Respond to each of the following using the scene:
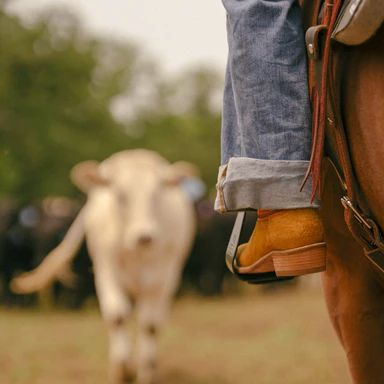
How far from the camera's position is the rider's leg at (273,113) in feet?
6.05

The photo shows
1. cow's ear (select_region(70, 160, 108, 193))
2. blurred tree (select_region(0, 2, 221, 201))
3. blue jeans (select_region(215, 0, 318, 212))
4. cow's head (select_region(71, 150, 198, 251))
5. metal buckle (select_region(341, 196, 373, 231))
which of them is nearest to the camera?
metal buckle (select_region(341, 196, 373, 231))

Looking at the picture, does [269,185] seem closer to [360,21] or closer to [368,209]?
[368,209]

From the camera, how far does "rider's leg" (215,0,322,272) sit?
184cm

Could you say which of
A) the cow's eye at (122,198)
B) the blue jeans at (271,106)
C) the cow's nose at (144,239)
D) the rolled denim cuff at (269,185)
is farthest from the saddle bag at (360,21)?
the cow's eye at (122,198)

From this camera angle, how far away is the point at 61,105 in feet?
111

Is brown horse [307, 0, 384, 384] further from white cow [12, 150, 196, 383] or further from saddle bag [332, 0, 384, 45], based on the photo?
white cow [12, 150, 196, 383]

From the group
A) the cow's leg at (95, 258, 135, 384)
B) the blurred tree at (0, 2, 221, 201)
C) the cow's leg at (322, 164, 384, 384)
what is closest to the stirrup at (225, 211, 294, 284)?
the cow's leg at (322, 164, 384, 384)

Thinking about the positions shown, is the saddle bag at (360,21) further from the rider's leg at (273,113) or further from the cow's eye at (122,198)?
the cow's eye at (122,198)

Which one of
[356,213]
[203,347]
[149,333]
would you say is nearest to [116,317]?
[149,333]

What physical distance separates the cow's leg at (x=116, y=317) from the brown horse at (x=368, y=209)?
209 inches

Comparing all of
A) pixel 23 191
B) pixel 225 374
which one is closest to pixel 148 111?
pixel 23 191

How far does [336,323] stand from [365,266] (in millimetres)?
206

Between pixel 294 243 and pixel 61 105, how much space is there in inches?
1278

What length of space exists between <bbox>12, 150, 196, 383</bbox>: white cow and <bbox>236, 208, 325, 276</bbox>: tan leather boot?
18.2ft
